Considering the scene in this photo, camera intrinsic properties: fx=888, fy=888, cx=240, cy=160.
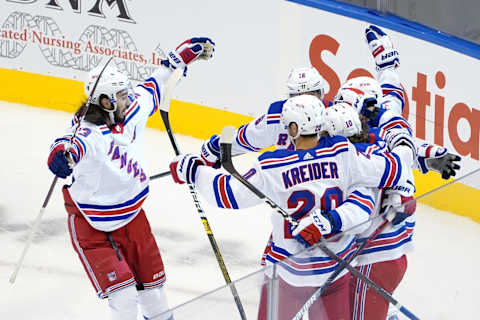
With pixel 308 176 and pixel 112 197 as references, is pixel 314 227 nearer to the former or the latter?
pixel 308 176

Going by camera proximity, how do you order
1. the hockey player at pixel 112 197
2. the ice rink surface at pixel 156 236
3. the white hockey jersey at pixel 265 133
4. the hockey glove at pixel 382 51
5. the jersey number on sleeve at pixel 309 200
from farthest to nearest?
1. the hockey glove at pixel 382 51
2. the white hockey jersey at pixel 265 133
3. the hockey player at pixel 112 197
4. the jersey number on sleeve at pixel 309 200
5. the ice rink surface at pixel 156 236

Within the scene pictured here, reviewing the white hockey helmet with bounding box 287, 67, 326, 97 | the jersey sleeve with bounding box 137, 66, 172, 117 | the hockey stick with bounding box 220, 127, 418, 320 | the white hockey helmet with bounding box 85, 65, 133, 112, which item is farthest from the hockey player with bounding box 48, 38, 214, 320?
the white hockey helmet with bounding box 287, 67, 326, 97

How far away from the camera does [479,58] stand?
4.89 metres

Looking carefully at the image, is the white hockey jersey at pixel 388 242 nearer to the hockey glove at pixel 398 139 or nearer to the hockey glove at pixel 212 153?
the hockey glove at pixel 398 139

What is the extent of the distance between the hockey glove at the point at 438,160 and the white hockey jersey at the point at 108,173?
3.72ft

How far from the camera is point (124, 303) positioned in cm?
351

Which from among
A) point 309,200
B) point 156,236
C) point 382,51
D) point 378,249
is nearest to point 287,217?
point 309,200

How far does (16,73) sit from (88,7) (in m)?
0.82

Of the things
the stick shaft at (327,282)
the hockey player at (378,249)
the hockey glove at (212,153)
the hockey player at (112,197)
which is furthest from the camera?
the hockey glove at (212,153)

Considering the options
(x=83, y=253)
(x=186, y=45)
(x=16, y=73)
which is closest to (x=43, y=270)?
(x=83, y=253)

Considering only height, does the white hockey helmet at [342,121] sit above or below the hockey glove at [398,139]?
above

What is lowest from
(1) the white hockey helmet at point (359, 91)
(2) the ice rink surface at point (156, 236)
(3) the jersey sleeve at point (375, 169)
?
(2) the ice rink surface at point (156, 236)

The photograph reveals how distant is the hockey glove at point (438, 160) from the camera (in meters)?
3.50

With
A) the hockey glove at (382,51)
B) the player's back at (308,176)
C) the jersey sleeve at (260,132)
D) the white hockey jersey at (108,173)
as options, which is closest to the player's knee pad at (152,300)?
the white hockey jersey at (108,173)
